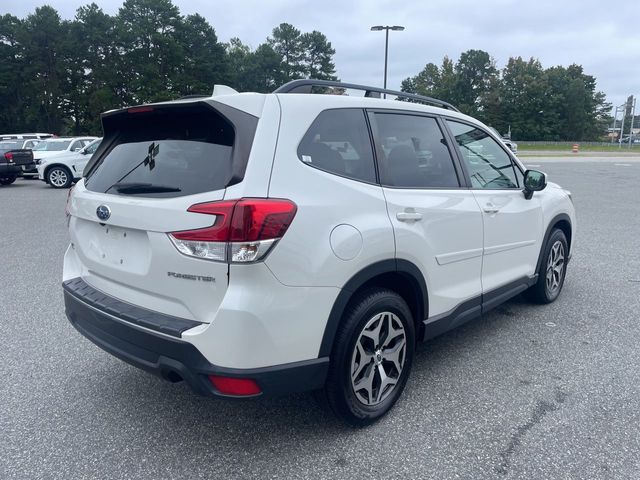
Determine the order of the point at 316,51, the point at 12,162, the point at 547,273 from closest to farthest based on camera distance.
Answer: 1. the point at 547,273
2. the point at 12,162
3. the point at 316,51

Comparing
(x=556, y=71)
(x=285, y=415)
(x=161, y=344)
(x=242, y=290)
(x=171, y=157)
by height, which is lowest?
(x=285, y=415)

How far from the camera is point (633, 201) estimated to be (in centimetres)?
1264

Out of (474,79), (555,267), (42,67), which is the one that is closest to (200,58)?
(42,67)

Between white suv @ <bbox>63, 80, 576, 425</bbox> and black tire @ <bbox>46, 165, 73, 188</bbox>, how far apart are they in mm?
15487

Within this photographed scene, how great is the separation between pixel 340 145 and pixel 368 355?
1.17 m

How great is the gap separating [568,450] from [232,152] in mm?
2297

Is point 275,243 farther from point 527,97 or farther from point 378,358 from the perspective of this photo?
point 527,97

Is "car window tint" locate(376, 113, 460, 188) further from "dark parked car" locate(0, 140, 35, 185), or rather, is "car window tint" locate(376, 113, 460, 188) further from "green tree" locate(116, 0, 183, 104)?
"green tree" locate(116, 0, 183, 104)

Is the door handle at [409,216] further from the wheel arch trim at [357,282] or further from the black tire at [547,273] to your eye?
the black tire at [547,273]

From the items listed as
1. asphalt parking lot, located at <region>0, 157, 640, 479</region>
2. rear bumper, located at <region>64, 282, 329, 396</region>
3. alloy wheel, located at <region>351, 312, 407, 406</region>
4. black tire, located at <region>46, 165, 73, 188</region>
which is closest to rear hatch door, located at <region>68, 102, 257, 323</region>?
rear bumper, located at <region>64, 282, 329, 396</region>

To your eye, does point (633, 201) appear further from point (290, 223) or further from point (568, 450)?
point (290, 223)

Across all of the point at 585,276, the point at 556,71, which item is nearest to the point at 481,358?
the point at 585,276

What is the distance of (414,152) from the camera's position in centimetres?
317

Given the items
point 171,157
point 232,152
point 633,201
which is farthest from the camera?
point 633,201
